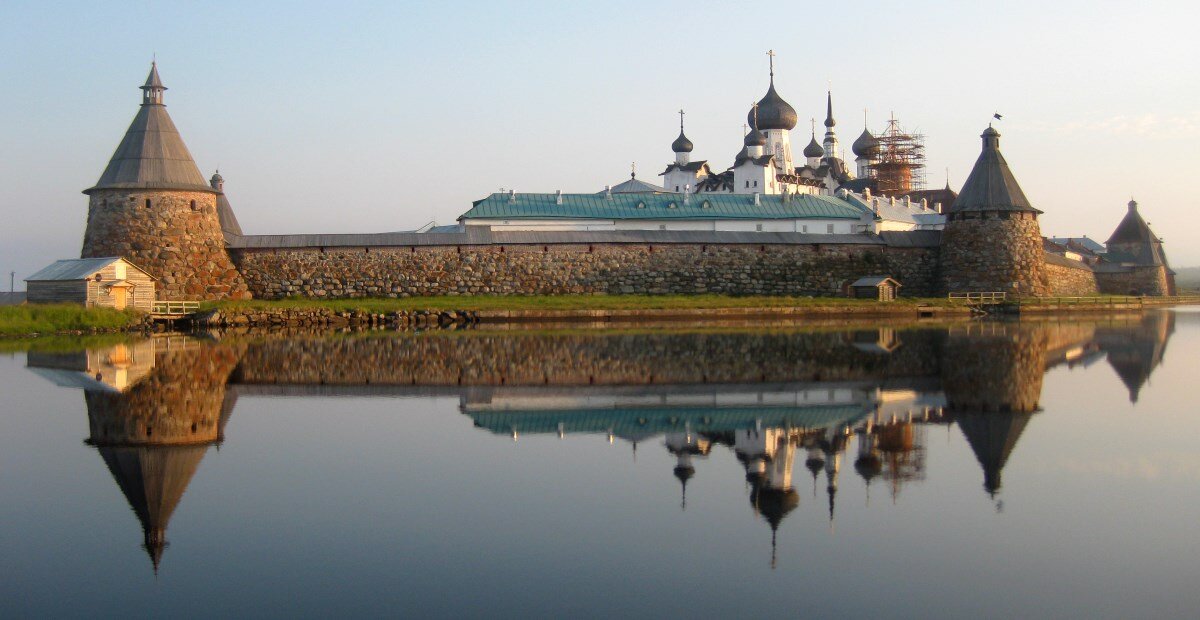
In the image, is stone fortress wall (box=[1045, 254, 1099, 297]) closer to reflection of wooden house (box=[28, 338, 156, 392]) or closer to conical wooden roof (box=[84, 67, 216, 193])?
conical wooden roof (box=[84, 67, 216, 193])

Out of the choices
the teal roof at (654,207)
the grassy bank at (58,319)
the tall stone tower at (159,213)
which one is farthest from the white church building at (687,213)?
the grassy bank at (58,319)

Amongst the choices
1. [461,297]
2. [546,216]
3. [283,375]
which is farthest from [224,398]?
[546,216]

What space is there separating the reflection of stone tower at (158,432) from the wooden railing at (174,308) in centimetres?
1086

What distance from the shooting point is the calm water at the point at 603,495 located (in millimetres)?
4469

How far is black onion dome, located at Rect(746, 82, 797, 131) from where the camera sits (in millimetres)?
47031

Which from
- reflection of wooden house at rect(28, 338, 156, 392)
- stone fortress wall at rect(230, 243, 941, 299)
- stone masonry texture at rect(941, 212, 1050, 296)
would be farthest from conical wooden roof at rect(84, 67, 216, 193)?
stone masonry texture at rect(941, 212, 1050, 296)

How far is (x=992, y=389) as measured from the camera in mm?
10664

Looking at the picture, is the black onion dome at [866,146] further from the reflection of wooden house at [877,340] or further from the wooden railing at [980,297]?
the reflection of wooden house at [877,340]

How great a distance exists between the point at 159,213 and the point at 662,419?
2025cm

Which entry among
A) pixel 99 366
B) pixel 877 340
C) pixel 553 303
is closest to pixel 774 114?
pixel 553 303

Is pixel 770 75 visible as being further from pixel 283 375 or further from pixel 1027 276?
pixel 283 375

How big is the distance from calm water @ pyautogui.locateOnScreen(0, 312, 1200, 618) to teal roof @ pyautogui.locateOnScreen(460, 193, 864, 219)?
21116 mm

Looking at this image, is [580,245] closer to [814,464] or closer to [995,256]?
[995,256]

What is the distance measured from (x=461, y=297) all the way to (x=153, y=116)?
7762 millimetres
